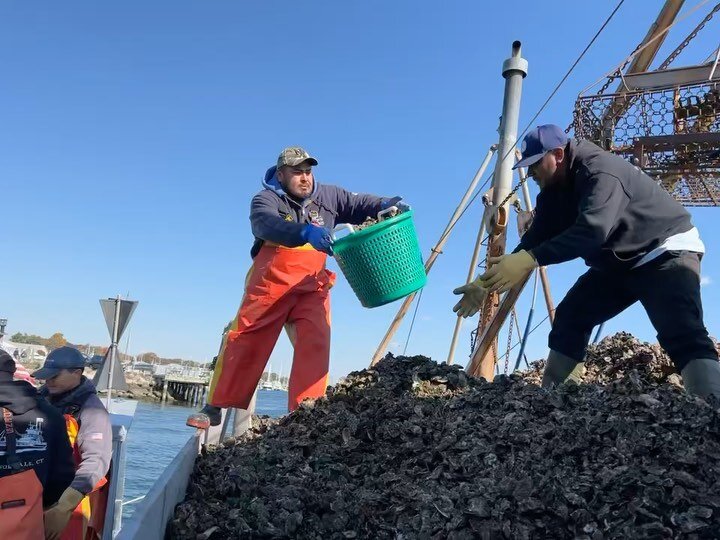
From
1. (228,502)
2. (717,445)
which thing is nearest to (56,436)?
(228,502)

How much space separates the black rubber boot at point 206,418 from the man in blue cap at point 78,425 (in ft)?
1.46

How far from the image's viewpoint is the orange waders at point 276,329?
11.0ft

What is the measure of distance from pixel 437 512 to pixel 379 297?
1.39m

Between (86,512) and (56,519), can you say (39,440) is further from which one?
(86,512)

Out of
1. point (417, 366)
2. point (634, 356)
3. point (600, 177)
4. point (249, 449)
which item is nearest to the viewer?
point (600, 177)

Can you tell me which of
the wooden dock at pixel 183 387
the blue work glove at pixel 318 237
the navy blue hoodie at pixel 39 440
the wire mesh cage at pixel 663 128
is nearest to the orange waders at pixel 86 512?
the navy blue hoodie at pixel 39 440

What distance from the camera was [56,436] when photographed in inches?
93.7

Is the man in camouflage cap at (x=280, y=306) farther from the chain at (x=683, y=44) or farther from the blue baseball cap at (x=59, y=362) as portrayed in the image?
the chain at (x=683, y=44)

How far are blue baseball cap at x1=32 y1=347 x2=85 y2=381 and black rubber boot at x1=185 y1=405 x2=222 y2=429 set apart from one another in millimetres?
734

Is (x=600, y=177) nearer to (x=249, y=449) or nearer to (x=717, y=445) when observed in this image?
(x=717, y=445)

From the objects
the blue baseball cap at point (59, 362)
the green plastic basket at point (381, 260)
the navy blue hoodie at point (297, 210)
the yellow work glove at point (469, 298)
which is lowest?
the blue baseball cap at point (59, 362)

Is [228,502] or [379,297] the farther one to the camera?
[379,297]

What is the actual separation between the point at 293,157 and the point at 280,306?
2.87 feet

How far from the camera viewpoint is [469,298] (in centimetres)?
297
